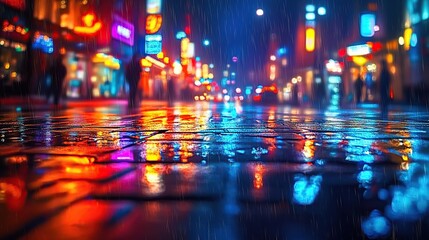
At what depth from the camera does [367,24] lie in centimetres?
4619

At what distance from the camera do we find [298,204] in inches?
117

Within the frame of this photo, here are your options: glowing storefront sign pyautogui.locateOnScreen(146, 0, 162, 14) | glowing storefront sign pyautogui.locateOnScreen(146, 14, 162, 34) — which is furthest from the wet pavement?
glowing storefront sign pyautogui.locateOnScreen(146, 0, 162, 14)

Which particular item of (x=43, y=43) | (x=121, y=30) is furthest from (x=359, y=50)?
(x=43, y=43)

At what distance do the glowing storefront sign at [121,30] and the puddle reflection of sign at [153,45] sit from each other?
5.84 meters

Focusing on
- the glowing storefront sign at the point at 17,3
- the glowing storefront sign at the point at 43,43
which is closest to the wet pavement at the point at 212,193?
the glowing storefront sign at the point at 17,3

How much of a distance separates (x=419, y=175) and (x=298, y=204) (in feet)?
5.29

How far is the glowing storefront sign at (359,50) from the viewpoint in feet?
143

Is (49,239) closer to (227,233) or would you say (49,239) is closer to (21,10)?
(227,233)

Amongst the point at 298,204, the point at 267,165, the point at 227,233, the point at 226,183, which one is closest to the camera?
the point at 227,233

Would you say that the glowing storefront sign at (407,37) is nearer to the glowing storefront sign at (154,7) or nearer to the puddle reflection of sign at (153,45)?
the puddle reflection of sign at (153,45)

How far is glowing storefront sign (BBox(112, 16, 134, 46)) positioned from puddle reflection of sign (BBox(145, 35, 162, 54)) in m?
5.84

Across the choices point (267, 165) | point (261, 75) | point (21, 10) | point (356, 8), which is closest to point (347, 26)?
point (356, 8)

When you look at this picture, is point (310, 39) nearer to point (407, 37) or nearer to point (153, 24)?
point (153, 24)

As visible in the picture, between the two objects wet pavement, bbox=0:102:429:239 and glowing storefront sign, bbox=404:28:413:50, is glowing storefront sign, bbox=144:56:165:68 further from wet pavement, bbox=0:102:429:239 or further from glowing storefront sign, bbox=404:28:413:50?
wet pavement, bbox=0:102:429:239
